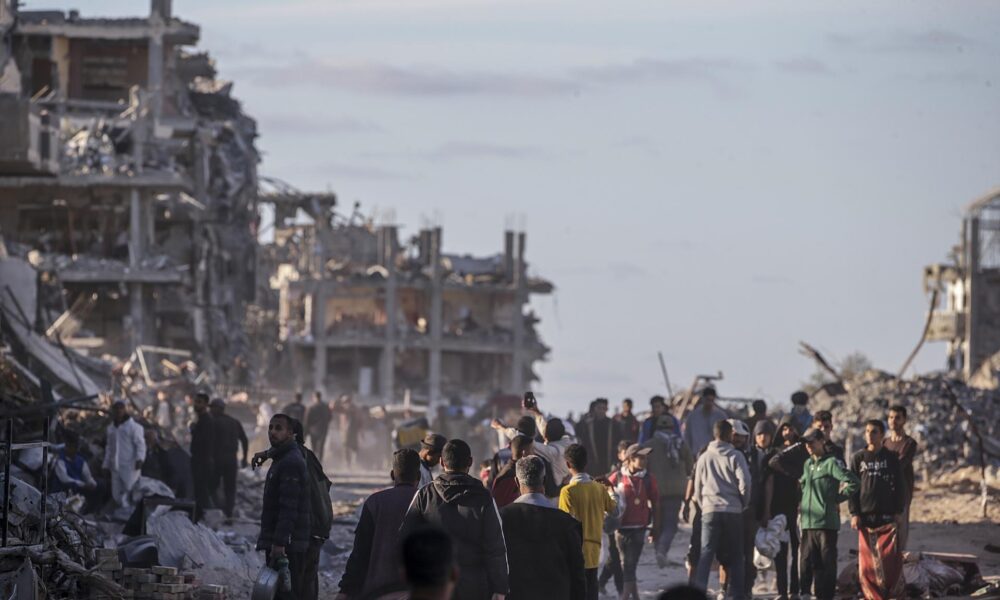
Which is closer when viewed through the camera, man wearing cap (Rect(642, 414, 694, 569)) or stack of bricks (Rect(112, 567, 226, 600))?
stack of bricks (Rect(112, 567, 226, 600))

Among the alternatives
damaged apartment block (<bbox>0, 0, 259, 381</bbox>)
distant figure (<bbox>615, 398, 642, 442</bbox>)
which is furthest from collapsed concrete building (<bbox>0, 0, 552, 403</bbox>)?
distant figure (<bbox>615, 398, 642, 442</bbox>)

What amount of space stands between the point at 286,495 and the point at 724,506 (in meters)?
4.95

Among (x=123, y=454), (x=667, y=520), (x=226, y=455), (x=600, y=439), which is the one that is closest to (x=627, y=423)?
(x=600, y=439)

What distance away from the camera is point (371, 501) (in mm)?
11336

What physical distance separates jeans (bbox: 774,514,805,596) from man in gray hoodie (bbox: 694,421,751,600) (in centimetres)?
98

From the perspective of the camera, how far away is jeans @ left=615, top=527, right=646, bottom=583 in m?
16.9

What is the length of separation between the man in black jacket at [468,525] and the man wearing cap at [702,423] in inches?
428

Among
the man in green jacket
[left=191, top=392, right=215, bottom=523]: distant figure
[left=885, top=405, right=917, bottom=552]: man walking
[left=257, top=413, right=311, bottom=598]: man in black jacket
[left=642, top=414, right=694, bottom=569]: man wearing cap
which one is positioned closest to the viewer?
[left=257, top=413, right=311, bottom=598]: man in black jacket

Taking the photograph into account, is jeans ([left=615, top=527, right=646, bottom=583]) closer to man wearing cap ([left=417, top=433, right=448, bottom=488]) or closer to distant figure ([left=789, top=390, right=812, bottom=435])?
man wearing cap ([left=417, top=433, right=448, bottom=488])

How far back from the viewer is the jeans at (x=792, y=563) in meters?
17.4

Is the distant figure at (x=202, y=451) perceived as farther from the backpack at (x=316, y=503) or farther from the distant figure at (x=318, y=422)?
the distant figure at (x=318, y=422)

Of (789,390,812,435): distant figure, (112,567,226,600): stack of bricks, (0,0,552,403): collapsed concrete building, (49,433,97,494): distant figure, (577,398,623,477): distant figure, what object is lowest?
(112,567,226,600): stack of bricks

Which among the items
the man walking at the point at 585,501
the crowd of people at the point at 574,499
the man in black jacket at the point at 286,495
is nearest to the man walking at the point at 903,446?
the crowd of people at the point at 574,499

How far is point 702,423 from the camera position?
21.7 metres
